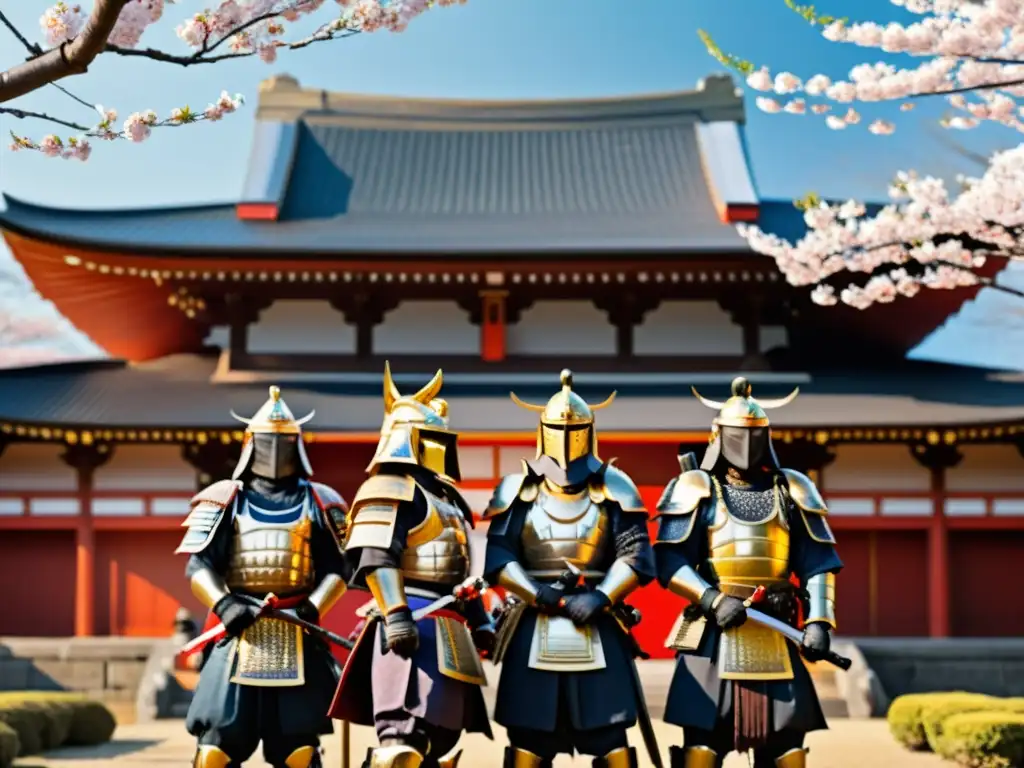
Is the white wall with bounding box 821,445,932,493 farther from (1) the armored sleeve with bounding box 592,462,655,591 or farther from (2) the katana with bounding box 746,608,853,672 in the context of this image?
(1) the armored sleeve with bounding box 592,462,655,591

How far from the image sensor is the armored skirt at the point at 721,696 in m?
6.35

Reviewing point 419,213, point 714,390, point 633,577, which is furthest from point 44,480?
point 633,577

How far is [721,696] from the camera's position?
6398mm

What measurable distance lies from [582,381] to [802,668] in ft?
30.1

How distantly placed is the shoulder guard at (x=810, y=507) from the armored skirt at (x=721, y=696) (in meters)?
0.57

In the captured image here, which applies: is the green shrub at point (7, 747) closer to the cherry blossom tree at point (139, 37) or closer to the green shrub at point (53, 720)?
the green shrub at point (53, 720)

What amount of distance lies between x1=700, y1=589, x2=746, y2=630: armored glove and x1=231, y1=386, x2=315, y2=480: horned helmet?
220cm

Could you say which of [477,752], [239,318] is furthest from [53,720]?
[239,318]

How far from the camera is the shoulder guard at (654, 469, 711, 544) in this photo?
658 cm

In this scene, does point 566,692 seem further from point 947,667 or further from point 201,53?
point 947,667

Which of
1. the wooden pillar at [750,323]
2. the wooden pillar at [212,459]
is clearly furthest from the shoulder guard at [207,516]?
the wooden pillar at [750,323]

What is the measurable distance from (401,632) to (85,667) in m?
9.07

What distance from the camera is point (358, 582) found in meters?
6.38

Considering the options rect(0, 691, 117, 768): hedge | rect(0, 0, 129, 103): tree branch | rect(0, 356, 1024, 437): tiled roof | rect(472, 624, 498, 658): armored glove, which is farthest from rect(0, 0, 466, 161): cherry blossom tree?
rect(0, 356, 1024, 437): tiled roof
